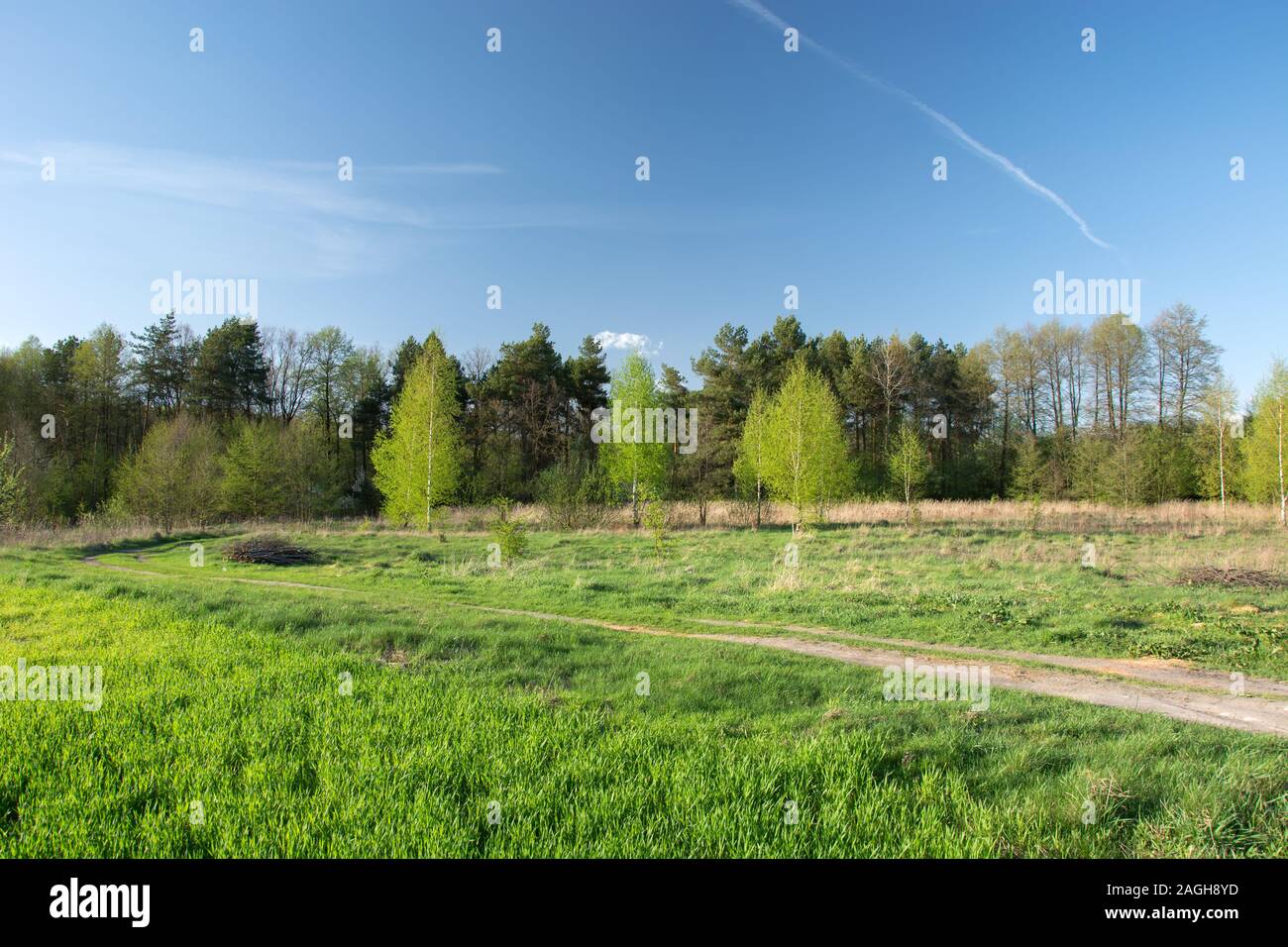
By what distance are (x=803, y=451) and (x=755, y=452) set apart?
140 inches

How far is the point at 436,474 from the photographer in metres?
32.3

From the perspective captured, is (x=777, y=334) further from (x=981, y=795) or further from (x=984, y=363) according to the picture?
(x=981, y=795)

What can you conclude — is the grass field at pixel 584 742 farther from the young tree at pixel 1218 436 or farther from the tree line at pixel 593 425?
the young tree at pixel 1218 436

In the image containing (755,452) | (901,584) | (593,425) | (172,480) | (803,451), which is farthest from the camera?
(593,425)

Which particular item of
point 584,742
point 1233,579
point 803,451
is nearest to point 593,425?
point 803,451

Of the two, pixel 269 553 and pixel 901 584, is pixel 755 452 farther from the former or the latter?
pixel 269 553

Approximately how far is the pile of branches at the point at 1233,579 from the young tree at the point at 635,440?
21326 mm

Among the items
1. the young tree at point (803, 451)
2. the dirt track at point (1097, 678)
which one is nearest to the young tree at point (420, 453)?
the young tree at point (803, 451)

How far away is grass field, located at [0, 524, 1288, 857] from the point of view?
12.0ft

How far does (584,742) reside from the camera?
505 cm

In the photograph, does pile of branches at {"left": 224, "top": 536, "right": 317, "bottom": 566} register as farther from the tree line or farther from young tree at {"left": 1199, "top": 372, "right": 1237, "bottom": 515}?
young tree at {"left": 1199, "top": 372, "right": 1237, "bottom": 515}

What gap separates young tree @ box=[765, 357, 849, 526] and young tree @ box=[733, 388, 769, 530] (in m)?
0.47

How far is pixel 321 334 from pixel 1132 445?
56.3 metres
